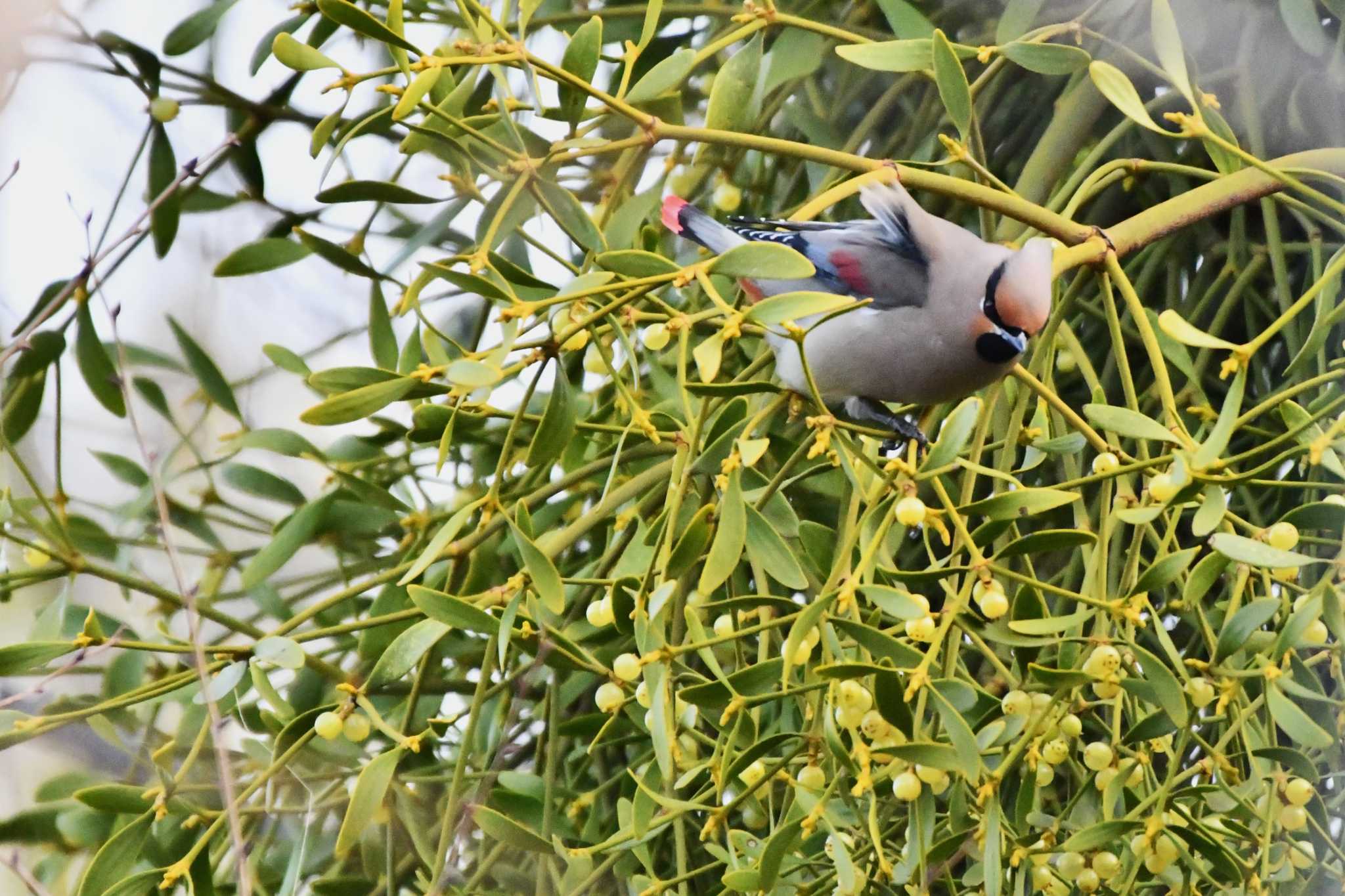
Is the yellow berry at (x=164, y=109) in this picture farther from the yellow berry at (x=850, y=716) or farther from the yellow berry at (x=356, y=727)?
the yellow berry at (x=850, y=716)

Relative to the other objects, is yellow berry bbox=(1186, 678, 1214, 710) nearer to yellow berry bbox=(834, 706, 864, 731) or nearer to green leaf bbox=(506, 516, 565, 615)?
yellow berry bbox=(834, 706, 864, 731)

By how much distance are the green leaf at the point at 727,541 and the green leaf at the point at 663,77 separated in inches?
7.8

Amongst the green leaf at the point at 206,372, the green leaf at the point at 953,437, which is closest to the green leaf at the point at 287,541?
the green leaf at the point at 206,372

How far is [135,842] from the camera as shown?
0.66 metres

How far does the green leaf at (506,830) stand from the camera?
25.5 inches

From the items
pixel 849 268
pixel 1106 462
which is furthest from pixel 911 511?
pixel 849 268

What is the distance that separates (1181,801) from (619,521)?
0.32 m

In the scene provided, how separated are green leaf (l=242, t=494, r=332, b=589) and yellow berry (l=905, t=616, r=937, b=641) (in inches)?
15.8

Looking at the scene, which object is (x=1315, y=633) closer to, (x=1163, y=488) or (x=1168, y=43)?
(x=1163, y=488)

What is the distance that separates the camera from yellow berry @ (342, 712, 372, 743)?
26.1 inches

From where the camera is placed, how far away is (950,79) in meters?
0.64

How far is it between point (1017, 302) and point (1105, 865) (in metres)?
0.27

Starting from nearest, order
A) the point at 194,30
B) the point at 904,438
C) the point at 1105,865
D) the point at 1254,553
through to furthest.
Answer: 1. the point at 1254,553
2. the point at 1105,865
3. the point at 904,438
4. the point at 194,30

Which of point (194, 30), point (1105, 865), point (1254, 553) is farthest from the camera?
point (194, 30)
